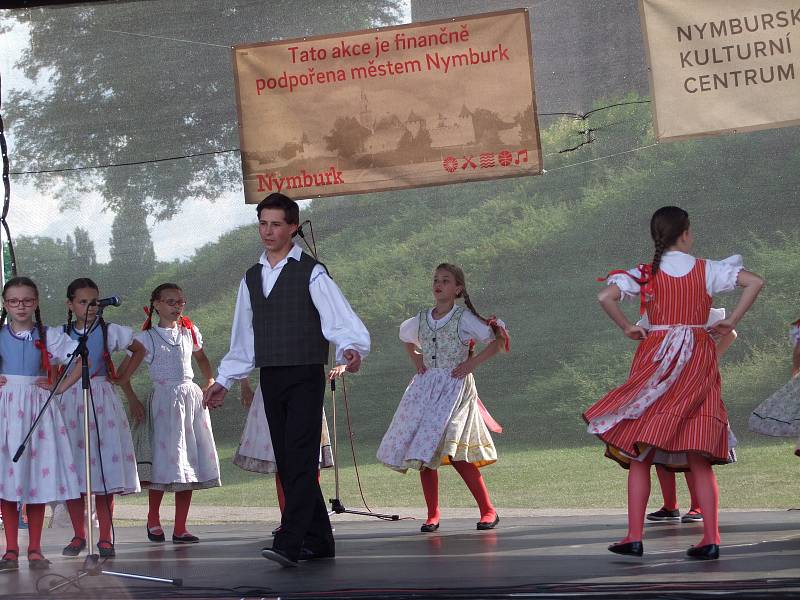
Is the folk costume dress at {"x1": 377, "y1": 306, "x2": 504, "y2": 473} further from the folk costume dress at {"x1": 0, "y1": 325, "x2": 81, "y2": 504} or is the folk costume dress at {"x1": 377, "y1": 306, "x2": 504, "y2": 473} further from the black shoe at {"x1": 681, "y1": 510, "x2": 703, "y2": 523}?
the folk costume dress at {"x1": 0, "y1": 325, "x2": 81, "y2": 504}

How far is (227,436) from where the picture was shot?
23.8 ft

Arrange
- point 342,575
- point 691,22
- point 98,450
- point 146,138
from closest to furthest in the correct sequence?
point 342,575 < point 98,450 < point 691,22 < point 146,138

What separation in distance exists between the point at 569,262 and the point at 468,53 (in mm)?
1561

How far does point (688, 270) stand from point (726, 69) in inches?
63.3

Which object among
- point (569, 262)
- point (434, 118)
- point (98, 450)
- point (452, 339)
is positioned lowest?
point (98, 450)

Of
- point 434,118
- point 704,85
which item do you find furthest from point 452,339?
point 704,85

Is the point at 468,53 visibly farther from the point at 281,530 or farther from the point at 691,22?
the point at 281,530

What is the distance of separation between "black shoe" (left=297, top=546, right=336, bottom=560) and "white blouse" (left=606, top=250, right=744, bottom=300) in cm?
152

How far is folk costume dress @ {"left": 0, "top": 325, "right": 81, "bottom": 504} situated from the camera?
200 inches

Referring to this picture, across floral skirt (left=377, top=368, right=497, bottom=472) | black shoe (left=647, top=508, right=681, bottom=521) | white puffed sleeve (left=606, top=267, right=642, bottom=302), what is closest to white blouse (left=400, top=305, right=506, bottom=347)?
floral skirt (left=377, top=368, right=497, bottom=472)

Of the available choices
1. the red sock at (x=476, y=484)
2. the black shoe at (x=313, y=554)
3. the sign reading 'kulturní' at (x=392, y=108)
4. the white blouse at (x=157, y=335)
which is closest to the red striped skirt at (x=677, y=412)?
the black shoe at (x=313, y=554)

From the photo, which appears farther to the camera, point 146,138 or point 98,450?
point 146,138

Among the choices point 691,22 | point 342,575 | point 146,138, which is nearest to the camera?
point 342,575

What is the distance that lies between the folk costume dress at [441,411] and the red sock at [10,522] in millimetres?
1723
